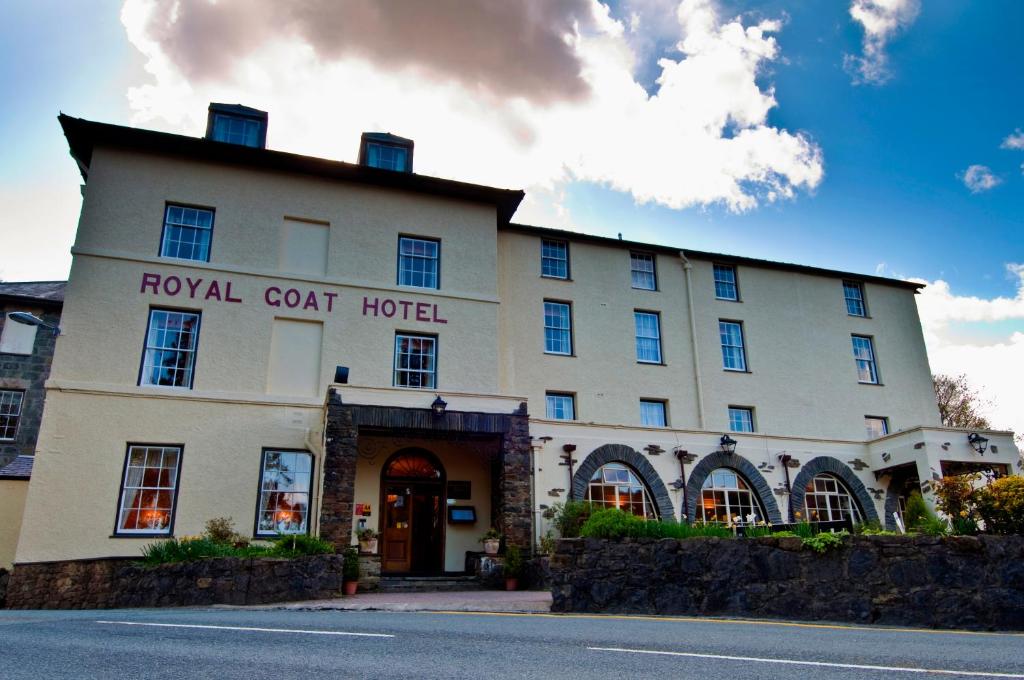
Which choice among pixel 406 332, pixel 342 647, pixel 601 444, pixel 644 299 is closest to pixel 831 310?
pixel 644 299

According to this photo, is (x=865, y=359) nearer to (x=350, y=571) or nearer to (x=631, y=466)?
(x=631, y=466)

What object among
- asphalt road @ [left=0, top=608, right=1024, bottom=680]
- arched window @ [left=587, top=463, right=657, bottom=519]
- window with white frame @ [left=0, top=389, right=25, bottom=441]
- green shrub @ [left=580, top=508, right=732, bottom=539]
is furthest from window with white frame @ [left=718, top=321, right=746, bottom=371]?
window with white frame @ [left=0, top=389, right=25, bottom=441]

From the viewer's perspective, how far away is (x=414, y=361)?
18609 mm

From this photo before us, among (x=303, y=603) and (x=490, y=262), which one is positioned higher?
(x=490, y=262)

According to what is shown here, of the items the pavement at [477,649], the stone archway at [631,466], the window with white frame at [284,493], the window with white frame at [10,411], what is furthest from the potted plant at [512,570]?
the window with white frame at [10,411]

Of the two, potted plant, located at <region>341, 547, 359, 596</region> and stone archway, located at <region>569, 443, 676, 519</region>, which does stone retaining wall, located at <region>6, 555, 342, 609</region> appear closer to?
potted plant, located at <region>341, 547, 359, 596</region>

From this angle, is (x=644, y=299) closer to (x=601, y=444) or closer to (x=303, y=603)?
(x=601, y=444)

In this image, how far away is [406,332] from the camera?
18.7 metres

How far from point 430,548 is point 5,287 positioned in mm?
18466

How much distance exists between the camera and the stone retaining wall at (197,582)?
457 inches

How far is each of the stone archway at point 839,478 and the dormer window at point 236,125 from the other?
1777cm

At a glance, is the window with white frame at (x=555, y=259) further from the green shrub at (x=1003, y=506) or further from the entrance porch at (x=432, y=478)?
the green shrub at (x=1003, y=506)

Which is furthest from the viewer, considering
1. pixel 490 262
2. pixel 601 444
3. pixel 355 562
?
pixel 490 262

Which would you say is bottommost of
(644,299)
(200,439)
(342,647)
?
(342,647)
